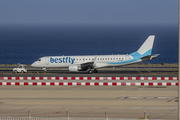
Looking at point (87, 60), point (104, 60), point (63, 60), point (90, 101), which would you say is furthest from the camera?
point (63, 60)

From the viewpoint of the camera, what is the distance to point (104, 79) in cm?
4781

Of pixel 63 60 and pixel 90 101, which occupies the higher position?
pixel 63 60

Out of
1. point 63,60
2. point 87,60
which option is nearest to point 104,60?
point 87,60

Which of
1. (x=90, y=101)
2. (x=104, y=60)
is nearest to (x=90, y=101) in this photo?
(x=90, y=101)

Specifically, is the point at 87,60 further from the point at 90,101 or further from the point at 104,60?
the point at 90,101

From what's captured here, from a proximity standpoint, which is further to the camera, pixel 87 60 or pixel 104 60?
pixel 87 60

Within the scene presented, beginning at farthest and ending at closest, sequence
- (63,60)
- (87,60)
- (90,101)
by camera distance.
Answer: (63,60) → (87,60) → (90,101)

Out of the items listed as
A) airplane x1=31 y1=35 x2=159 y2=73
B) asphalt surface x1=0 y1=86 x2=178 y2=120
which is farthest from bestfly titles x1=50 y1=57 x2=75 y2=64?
asphalt surface x1=0 y1=86 x2=178 y2=120

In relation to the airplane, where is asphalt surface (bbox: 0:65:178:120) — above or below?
below

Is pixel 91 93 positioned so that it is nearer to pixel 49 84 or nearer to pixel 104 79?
pixel 49 84

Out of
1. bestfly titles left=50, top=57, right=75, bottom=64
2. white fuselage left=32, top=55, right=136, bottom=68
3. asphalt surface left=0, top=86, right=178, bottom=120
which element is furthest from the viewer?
bestfly titles left=50, top=57, right=75, bottom=64

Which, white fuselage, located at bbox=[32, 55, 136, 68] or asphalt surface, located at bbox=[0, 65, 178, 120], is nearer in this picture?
asphalt surface, located at bbox=[0, 65, 178, 120]

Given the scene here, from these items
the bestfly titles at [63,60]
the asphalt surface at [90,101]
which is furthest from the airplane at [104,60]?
the asphalt surface at [90,101]

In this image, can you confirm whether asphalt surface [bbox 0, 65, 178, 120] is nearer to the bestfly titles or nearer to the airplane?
the airplane
